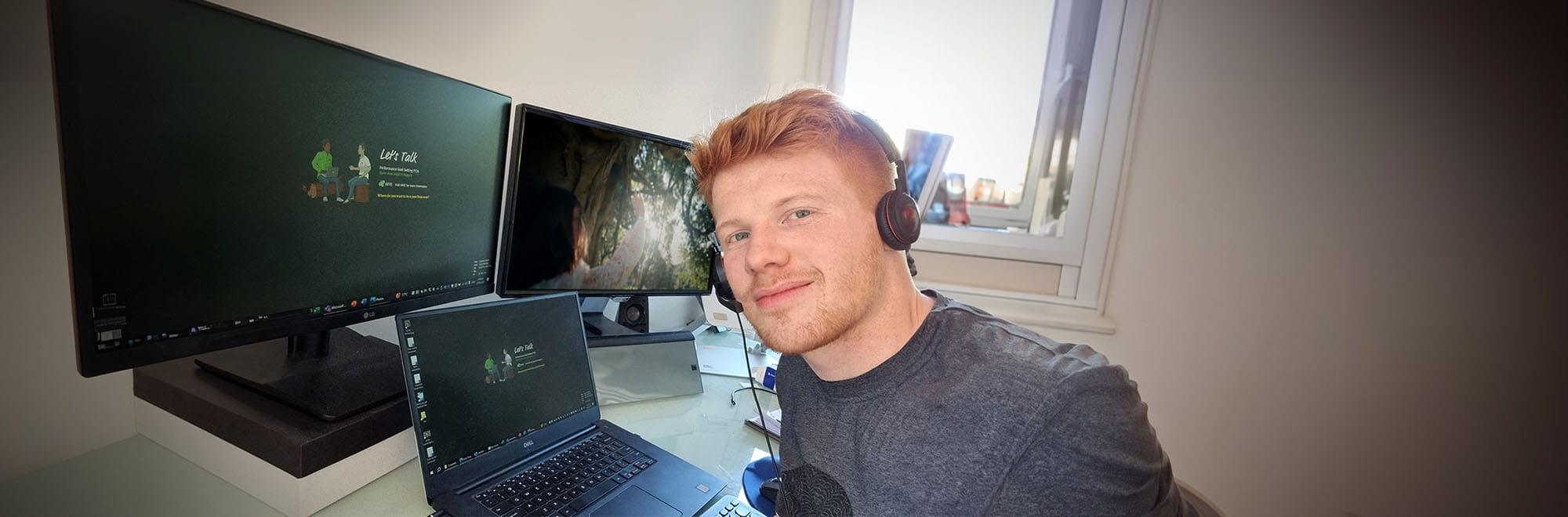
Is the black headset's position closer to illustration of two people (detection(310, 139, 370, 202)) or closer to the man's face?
the man's face

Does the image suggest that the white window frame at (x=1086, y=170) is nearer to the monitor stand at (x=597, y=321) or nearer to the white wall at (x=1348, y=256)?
the white wall at (x=1348, y=256)

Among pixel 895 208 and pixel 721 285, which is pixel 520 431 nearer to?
pixel 721 285

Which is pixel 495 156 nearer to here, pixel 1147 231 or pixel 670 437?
pixel 670 437

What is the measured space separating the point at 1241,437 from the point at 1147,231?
0.71m

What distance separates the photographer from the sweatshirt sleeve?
1.75 ft

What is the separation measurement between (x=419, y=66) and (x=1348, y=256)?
2385 mm

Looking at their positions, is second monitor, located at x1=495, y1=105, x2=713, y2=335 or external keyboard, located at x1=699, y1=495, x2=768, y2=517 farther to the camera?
second monitor, located at x1=495, y1=105, x2=713, y2=335

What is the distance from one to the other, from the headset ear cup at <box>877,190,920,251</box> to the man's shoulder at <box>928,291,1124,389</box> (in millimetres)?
116

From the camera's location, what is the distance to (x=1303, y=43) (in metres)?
1.43

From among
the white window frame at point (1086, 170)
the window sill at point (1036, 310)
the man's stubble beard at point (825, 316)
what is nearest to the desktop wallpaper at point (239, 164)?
the man's stubble beard at point (825, 316)

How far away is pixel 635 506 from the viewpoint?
631 mm

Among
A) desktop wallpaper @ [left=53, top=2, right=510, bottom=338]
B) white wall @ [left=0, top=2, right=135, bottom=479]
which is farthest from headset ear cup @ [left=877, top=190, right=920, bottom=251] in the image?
white wall @ [left=0, top=2, right=135, bottom=479]

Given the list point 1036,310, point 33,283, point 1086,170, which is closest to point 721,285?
point 33,283

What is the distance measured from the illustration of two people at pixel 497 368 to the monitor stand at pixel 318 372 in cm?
11
